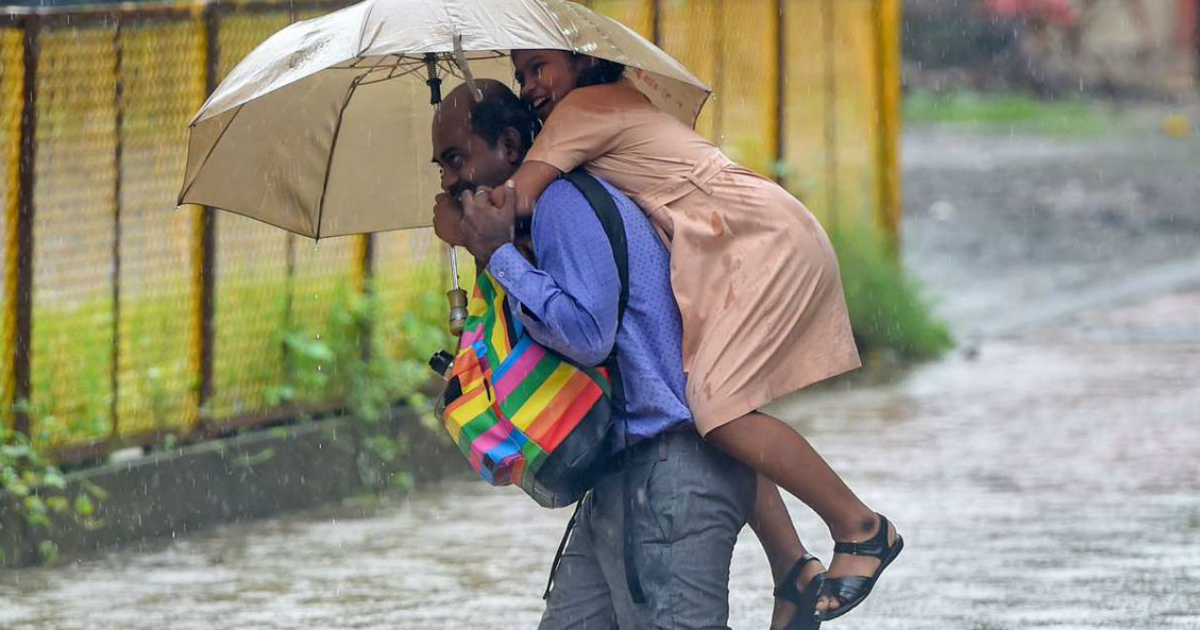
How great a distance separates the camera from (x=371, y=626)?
6.38m

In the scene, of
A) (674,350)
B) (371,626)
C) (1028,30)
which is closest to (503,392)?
(674,350)

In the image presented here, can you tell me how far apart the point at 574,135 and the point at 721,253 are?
0.37 m

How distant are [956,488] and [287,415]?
255 centimetres

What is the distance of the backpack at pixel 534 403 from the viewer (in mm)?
4289

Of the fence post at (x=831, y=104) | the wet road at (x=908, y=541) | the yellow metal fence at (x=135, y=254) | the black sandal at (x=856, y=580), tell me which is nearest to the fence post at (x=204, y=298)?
the yellow metal fence at (x=135, y=254)

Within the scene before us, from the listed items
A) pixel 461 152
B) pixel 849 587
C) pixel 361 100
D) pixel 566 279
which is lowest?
pixel 849 587

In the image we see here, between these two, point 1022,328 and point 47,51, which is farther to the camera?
point 1022,328

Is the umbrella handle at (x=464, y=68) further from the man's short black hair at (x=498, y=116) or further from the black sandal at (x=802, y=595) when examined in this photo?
the black sandal at (x=802, y=595)

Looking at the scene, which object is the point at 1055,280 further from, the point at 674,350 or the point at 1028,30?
the point at 1028,30

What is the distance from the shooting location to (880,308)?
1167 centimetres

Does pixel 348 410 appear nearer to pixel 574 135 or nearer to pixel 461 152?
pixel 461 152

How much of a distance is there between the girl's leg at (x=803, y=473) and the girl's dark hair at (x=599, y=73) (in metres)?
0.77

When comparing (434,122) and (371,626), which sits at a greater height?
(434,122)

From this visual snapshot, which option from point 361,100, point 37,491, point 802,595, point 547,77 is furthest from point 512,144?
point 37,491
